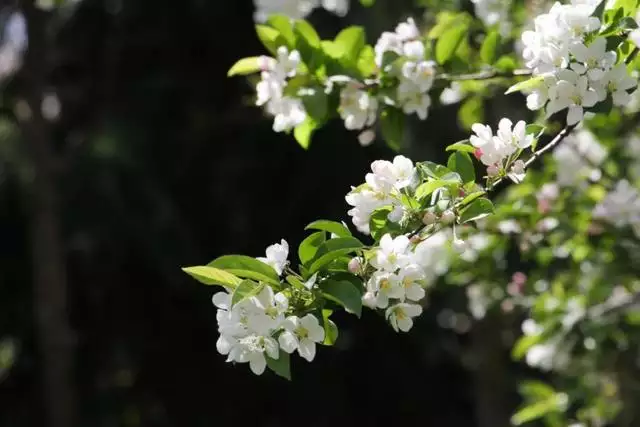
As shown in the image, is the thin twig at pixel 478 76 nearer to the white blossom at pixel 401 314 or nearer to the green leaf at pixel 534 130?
the green leaf at pixel 534 130

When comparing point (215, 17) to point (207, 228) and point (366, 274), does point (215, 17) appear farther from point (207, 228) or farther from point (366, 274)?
point (366, 274)

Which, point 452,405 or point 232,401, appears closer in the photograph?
point 232,401

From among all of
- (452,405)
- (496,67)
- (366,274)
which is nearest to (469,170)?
(366,274)

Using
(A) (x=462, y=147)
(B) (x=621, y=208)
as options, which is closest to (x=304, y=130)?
(A) (x=462, y=147)

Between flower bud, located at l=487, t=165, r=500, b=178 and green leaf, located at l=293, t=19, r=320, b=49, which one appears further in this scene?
green leaf, located at l=293, t=19, r=320, b=49

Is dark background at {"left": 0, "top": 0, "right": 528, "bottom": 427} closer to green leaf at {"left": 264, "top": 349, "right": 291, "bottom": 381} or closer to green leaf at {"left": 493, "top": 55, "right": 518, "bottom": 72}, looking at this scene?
green leaf at {"left": 493, "top": 55, "right": 518, "bottom": 72}

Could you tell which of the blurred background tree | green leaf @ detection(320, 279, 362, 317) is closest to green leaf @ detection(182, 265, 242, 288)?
green leaf @ detection(320, 279, 362, 317)

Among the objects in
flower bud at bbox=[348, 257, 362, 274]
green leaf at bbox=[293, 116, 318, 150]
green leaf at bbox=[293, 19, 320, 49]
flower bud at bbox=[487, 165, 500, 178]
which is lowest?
flower bud at bbox=[348, 257, 362, 274]
